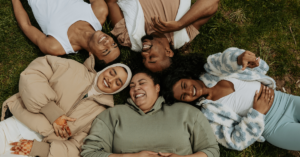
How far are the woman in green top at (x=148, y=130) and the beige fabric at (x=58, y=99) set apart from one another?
0.21 metres

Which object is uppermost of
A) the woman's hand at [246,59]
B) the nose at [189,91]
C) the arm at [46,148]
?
the woman's hand at [246,59]

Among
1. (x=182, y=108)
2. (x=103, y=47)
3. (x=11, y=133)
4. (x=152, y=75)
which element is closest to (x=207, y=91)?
(x=182, y=108)

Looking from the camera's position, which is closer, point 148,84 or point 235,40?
point 148,84

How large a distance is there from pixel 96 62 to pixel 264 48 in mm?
3169

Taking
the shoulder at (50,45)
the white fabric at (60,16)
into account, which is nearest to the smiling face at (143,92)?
the white fabric at (60,16)

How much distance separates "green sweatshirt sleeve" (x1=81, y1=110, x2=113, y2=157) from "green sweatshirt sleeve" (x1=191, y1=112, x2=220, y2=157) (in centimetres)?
130

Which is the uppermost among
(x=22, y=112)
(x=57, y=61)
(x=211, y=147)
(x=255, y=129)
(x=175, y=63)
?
(x=57, y=61)

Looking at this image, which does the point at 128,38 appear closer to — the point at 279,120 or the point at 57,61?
the point at 57,61

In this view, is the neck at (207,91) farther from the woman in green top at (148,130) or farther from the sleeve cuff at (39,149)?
the sleeve cuff at (39,149)

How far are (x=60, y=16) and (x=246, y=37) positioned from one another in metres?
3.44

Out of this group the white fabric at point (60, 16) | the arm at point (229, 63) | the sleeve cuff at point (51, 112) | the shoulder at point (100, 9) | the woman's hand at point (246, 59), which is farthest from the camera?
the shoulder at point (100, 9)

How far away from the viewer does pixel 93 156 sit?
106 inches

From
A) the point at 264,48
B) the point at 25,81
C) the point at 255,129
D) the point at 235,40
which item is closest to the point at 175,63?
the point at 235,40

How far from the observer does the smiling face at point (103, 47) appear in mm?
3156
